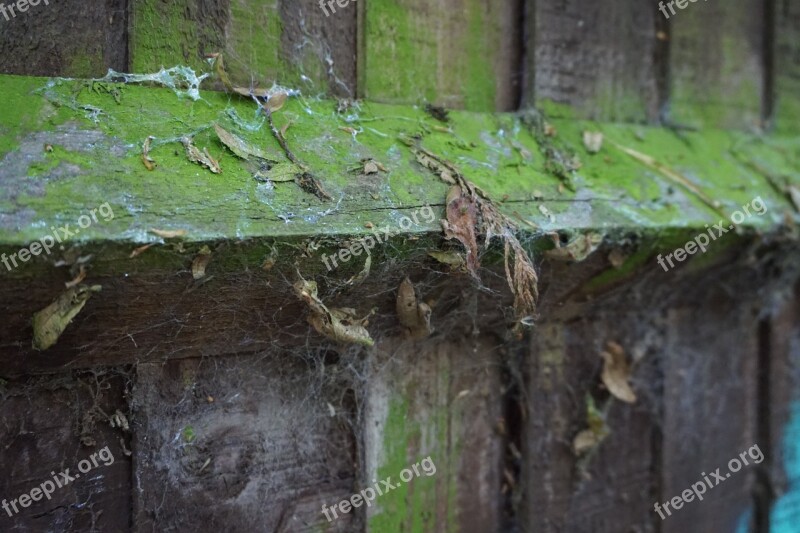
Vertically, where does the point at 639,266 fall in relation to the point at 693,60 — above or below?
below

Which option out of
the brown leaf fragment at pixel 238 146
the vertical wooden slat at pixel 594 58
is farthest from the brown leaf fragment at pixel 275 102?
the vertical wooden slat at pixel 594 58

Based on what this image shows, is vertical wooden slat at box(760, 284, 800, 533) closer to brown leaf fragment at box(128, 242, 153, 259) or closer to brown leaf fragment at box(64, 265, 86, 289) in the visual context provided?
brown leaf fragment at box(128, 242, 153, 259)

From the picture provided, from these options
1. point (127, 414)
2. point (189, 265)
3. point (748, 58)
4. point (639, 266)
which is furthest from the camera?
point (748, 58)

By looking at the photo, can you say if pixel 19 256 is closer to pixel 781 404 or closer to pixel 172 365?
pixel 172 365

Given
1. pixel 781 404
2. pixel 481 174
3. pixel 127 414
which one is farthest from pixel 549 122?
pixel 781 404

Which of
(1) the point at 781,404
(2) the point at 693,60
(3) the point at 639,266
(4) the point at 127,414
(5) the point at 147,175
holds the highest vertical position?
(2) the point at 693,60

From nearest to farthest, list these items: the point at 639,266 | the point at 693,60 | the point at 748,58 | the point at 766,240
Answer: the point at 639,266
the point at 766,240
the point at 693,60
the point at 748,58

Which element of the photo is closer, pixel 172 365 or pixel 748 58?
pixel 172 365
